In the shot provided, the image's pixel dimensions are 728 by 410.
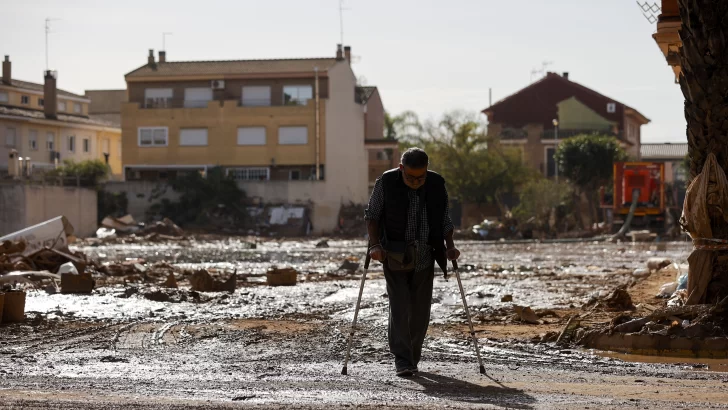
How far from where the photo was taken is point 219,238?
55.0m

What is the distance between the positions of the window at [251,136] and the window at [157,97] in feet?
16.5

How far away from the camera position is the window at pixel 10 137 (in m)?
68.7

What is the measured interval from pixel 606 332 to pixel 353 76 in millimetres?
60660

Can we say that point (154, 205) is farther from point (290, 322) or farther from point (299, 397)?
point (299, 397)

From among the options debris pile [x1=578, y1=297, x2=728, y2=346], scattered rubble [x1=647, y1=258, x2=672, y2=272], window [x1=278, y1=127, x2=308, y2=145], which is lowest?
scattered rubble [x1=647, y1=258, x2=672, y2=272]

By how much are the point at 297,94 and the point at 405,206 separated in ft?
191

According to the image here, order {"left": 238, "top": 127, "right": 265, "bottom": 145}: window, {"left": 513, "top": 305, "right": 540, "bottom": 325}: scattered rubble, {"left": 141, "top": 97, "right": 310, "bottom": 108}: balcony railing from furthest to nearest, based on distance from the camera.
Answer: {"left": 141, "top": 97, "right": 310, "bottom": 108}: balcony railing, {"left": 238, "top": 127, "right": 265, "bottom": 145}: window, {"left": 513, "top": 305, "right": 540, "bottom": 325}: scattered rubble

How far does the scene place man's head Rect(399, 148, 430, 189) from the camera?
30.8 ft

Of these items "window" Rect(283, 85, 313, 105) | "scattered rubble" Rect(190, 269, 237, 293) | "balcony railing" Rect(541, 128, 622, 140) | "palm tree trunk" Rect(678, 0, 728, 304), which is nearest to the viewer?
"palm tree trunk" Rect(678, 0, 728, 304)

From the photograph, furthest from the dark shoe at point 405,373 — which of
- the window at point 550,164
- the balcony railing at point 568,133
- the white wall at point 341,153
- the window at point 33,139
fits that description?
the balcony railing at point 568,133

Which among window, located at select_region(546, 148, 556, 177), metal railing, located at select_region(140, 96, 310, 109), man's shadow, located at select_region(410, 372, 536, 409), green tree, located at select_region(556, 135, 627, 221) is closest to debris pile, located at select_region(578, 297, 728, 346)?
man's shadow, located at select_region(410, 372, 536, 409)

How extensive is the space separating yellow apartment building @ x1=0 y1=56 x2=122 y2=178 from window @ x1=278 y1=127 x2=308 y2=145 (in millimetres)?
14298

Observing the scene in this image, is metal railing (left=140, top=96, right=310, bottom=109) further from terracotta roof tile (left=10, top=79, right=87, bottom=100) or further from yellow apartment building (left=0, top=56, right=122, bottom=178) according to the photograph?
terracotta roof tile (left=10, top=79, right=87, bottom=100)

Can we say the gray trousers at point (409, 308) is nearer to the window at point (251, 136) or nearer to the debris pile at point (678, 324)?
the debris pile at point (678, 324)
